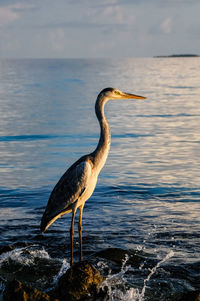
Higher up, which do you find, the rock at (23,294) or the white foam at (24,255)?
the rock at (23,294)

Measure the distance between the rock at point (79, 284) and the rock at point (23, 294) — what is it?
44 centimetres

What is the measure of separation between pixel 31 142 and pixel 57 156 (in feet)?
11.8

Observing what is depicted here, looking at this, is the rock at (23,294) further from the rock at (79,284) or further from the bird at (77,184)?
the bird at (77,184)

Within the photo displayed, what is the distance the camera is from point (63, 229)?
9.66 m

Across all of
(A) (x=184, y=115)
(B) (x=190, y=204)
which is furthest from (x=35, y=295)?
(A) (x=184, y=115)

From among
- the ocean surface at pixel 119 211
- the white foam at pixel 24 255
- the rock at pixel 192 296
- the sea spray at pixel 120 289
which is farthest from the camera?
the white foam at pixel 24 255

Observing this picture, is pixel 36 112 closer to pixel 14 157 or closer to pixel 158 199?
pixel 14 157

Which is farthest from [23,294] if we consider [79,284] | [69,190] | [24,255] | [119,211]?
[119,211]

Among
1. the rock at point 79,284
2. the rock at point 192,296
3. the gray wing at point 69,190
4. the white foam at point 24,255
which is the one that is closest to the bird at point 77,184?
the gray wing at point 69,190

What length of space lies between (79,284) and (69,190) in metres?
1.60

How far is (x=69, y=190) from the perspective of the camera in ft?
25.3

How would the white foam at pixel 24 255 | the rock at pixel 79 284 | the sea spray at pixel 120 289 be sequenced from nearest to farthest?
the rock at pixel 79 284 → the sea spray at pixel 120 289 → the white foam at pixel 24 255

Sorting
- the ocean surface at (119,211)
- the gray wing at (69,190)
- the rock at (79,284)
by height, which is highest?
the gray wing at (69,190)

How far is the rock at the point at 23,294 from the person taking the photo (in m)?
5.90
